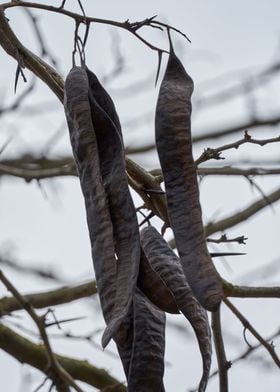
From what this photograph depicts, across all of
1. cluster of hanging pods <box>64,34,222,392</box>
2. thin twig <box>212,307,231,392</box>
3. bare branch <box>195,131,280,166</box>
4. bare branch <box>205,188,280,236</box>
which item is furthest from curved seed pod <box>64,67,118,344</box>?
bare branch <box>205,188,280,236</box>

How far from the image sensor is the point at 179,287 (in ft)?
3.14

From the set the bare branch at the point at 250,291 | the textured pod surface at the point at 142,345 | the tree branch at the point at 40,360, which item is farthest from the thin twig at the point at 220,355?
the tree branch at the point at 40,360

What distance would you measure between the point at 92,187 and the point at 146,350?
17 cm

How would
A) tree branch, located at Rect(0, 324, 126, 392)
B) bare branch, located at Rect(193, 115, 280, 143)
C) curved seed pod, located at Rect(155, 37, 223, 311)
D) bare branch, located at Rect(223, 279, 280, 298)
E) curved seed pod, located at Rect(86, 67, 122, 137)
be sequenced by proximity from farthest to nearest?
bare branch, located at Rect(193, 115, 280, 143) < tree branch, located at Rect(0, 324, 126, 392) < bare branch, located at Rect(223, 279, 280, 298) < curved seed pod, located at Rect(86, 67, 122, 137) < curved seed pod, located at Rect(155, 37, 223, 311)

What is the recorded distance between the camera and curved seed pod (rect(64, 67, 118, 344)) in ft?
2.88

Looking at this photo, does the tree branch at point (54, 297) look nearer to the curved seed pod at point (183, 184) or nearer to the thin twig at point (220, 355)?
the thin twig at point (220, 355)

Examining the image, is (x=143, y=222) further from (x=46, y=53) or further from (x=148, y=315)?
(x=46, y=53)

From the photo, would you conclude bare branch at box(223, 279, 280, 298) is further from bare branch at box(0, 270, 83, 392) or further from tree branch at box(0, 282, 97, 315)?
tree branch at box(0, 282, 97, 315)

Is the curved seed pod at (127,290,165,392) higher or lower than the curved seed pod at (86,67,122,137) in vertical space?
lower

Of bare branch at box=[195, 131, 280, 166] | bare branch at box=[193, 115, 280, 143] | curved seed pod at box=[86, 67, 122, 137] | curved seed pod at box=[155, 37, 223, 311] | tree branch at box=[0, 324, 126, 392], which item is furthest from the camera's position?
bare branch at box=[193, 115, 280, 143]

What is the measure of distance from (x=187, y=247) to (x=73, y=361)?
44.0 inches

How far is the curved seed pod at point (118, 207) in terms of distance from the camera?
0.87 metres

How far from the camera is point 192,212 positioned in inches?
35.2

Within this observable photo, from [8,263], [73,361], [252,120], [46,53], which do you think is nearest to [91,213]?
[46,53]
